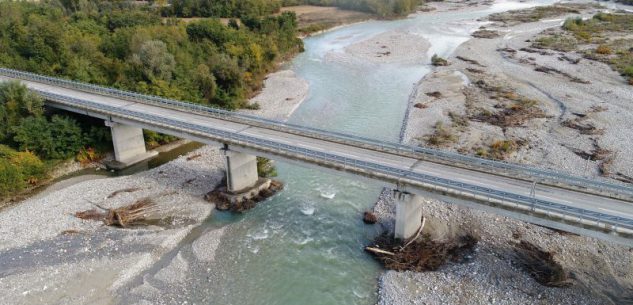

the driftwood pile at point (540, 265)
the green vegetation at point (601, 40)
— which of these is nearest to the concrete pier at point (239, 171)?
the driftwood pile at point (540, 265)

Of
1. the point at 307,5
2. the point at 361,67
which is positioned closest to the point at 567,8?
the point at 307,5

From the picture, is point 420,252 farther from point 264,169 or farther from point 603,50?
point 603,50

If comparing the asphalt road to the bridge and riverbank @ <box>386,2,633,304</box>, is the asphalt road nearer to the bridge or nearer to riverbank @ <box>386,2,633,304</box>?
the bridge

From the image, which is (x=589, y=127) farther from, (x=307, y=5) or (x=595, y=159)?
(x=307, y=5)

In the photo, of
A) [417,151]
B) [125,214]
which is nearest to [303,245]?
[417,151]

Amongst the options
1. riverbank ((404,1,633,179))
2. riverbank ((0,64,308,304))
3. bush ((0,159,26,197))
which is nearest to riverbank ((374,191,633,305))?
riverbank ((404,1,633,179))
